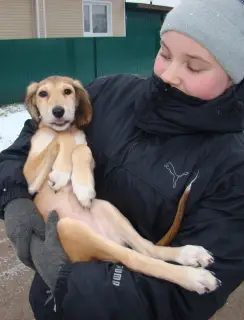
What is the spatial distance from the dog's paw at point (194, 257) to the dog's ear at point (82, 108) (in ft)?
2.89

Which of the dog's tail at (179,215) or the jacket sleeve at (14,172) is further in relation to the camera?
the jacket sleeve at (14,172)

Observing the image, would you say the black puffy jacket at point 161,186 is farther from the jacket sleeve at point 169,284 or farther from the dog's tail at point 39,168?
the dog's tail at point 39,168

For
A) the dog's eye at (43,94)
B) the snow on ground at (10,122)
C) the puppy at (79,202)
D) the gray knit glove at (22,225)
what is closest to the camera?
the puppy at (79,202)

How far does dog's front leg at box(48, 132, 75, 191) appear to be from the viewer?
7.33 ft

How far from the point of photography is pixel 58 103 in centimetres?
241

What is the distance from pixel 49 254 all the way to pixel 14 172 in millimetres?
505

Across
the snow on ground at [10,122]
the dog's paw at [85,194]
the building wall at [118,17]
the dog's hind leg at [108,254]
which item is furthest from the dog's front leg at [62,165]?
the building wall at [118,17]

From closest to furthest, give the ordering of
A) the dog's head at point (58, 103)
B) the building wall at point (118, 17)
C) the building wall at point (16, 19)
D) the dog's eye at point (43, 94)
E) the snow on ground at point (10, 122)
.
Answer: the dog's head at point (58, 103), the dog's eye at point (43, 94), the snow on ground at point (10, 122), the building wall at point (16, 19), the building wall at point (118, 17)

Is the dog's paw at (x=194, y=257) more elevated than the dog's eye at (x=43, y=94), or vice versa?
the dog's eye at (x=43, y=94)

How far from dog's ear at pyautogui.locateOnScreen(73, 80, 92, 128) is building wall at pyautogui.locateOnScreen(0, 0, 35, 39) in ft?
37.9

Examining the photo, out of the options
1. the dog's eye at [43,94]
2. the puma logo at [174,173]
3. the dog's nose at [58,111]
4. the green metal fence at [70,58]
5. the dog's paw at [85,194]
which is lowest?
the green metal fence at [70,58]

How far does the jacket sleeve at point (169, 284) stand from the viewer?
1466 mm

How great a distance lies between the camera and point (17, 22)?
42.9 ft

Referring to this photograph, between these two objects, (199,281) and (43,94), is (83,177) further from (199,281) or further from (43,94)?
(199,281)
